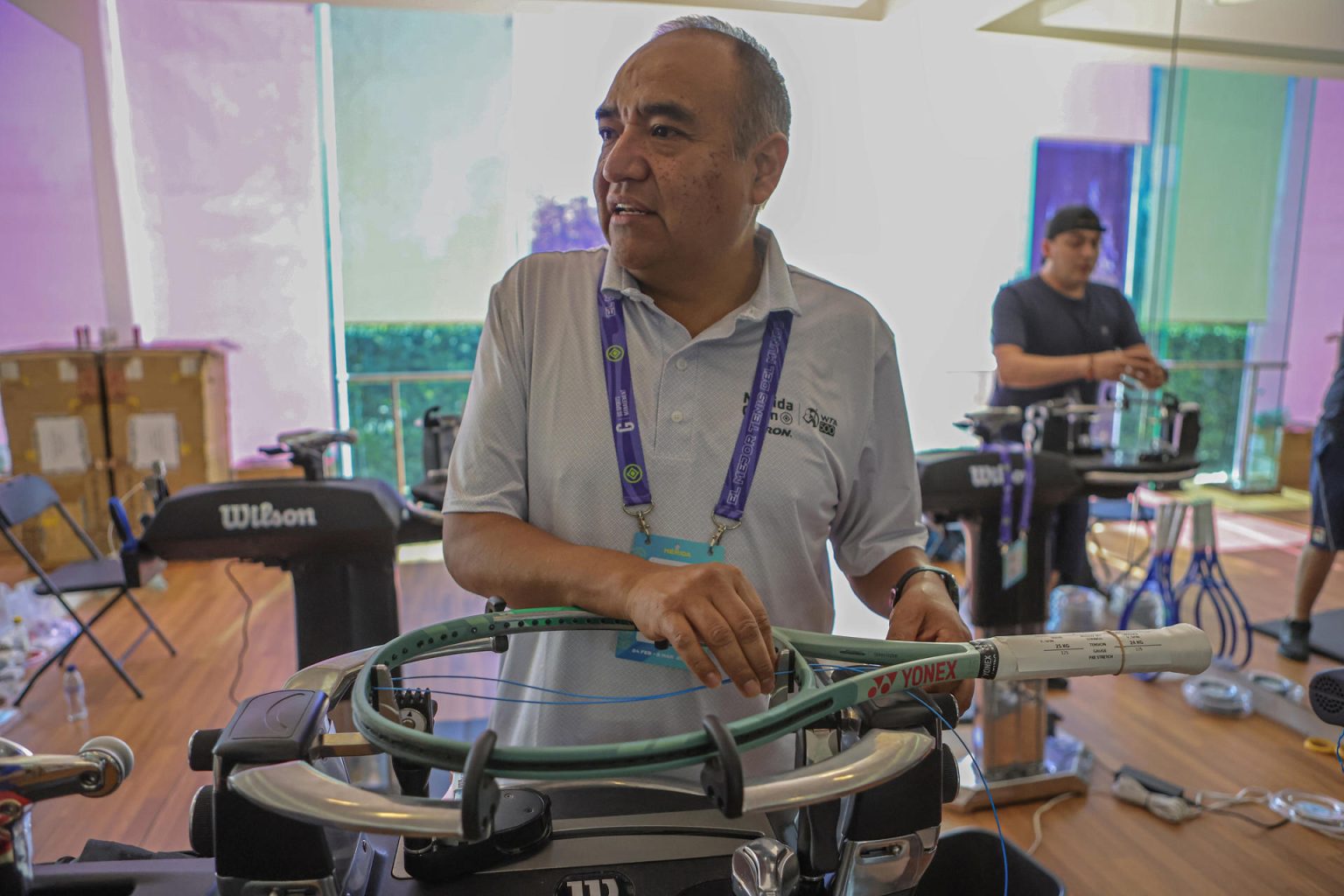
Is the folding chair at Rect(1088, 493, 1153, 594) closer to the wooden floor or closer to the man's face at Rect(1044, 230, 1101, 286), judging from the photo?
the wooden floor

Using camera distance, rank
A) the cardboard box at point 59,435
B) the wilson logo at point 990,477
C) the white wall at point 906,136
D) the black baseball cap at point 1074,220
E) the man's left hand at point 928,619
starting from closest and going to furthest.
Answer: the man's left hand at point 928,619 → the wilson logo at point 990,477 → the black baseball cap at point 1074,220 → the cardboard box at point 59,435 → the white wall at point 906,136

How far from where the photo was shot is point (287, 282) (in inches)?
231

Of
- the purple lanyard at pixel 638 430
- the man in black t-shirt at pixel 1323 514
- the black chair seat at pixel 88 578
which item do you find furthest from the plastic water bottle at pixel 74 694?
the man in black t-shirt at pixel 1323 514

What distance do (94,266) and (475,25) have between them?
292cm

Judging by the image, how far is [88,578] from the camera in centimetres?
350

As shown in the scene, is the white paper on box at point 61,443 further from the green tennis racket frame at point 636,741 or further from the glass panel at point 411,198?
the green tennis racket frame at point 636,741

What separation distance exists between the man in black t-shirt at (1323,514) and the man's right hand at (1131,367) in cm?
95

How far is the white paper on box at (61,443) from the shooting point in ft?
16.3

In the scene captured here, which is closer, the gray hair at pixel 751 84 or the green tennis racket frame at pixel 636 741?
the green tennis racket frame at pixel 636 741

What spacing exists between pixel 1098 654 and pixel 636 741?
44 cm

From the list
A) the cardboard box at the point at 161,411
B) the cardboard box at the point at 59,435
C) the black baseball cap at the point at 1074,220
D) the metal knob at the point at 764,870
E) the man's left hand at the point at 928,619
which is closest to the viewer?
the metal knob at the point at 764,870

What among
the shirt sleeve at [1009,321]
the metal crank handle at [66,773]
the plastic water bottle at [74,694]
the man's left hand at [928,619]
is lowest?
the plastic water bottle at [74,694]

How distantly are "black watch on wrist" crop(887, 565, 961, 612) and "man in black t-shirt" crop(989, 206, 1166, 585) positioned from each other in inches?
94.9

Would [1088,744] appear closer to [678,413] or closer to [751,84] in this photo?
[678,413]
